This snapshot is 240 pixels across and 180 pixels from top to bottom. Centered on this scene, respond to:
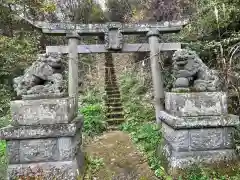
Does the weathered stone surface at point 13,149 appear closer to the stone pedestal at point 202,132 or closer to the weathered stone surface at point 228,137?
Result: the stone pedestal at point 202,132

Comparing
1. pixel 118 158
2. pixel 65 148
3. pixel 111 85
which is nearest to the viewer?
pixel 65 148

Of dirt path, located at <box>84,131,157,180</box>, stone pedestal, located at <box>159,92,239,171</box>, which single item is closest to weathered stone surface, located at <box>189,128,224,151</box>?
stone pedestal, located at <box>159,92,239,171</box>

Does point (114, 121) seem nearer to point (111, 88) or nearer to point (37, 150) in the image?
point (111, 88)

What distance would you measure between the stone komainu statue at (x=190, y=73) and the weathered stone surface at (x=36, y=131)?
189cm

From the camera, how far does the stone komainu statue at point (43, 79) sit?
4.31 metres

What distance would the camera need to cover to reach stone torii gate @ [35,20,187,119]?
796 centimetres

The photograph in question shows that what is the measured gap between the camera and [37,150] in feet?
13.6

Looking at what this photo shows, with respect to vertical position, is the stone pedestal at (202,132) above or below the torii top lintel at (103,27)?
below

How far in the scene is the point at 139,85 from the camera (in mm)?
12438

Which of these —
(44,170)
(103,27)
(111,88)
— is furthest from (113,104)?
(44,170)

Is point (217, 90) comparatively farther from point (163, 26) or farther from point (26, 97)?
point (163, 26)

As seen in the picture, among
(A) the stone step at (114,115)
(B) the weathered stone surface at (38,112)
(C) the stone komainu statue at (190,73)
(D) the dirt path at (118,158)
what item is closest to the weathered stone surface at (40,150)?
(B) the weathered stone surface at (38,112)

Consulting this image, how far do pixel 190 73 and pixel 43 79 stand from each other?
2428 mm

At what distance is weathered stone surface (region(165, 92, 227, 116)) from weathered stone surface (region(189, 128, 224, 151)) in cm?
27
